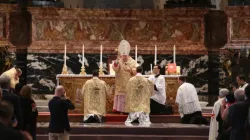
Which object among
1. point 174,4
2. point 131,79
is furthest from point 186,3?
point 131,79

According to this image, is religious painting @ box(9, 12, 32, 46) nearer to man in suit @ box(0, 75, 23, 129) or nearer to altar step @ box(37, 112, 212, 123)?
altar step @ box(37, 112, 212, 123)

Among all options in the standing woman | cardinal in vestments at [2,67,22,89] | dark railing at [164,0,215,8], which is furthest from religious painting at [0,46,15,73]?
the standing woman

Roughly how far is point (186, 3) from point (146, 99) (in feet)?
18.9

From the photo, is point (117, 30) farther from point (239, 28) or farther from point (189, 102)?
point (189, 102)

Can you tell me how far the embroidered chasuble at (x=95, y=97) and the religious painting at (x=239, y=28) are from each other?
6.33m

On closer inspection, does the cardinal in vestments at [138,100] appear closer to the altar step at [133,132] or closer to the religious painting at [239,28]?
the altar step at [133,132]

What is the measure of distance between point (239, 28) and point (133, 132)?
25.7 ft

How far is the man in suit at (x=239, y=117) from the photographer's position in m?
11.8

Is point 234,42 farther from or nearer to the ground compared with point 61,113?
farther from the ground

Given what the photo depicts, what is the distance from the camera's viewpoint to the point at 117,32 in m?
24.4

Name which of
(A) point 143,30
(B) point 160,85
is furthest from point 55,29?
(B) point 160,85

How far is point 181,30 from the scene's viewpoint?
24.4 meters

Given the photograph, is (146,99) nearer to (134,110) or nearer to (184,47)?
(134,110)

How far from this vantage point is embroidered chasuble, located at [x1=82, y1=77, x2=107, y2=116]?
19.6 m
